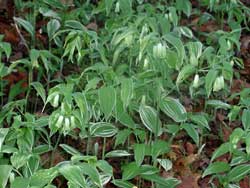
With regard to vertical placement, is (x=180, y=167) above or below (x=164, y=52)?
below

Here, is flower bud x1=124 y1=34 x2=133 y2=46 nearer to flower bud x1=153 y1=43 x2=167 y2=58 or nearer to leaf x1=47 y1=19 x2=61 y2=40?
flower bud x1=153 y1=43 x2=167 y2=58

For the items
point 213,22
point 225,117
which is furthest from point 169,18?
point 213,22

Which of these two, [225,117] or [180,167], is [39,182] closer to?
[180,167]

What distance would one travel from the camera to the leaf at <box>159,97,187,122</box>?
213 cm

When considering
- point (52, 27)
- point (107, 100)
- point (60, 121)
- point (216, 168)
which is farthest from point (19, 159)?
point (52, 27)

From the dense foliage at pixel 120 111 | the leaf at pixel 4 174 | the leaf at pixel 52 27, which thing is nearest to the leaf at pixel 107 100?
Answer: the dense foliage at pixel 120 111

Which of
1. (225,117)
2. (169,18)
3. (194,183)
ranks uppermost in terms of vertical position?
(169,18)

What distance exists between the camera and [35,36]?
2959 mm

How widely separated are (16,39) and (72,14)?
0.32m

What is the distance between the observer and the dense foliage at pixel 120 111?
185cm

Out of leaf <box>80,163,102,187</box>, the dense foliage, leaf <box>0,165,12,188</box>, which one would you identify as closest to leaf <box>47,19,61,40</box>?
the dense foliage

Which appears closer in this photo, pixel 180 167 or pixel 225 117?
pixel 180 167

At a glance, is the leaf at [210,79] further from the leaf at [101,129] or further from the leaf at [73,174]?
the leaf at [73,174]

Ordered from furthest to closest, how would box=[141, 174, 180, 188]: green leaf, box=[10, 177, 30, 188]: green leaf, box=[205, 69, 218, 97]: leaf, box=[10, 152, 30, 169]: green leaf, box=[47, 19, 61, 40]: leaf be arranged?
box=[47, 19, 61, 40]: leaf, box=[141, 174, 180, 188]: green leaf, box=[205, 69, 218, 97]: leaf, box=[10, 152, 30, 169]: green leaf, box=[10, 177, 30, 188]: green leaf
